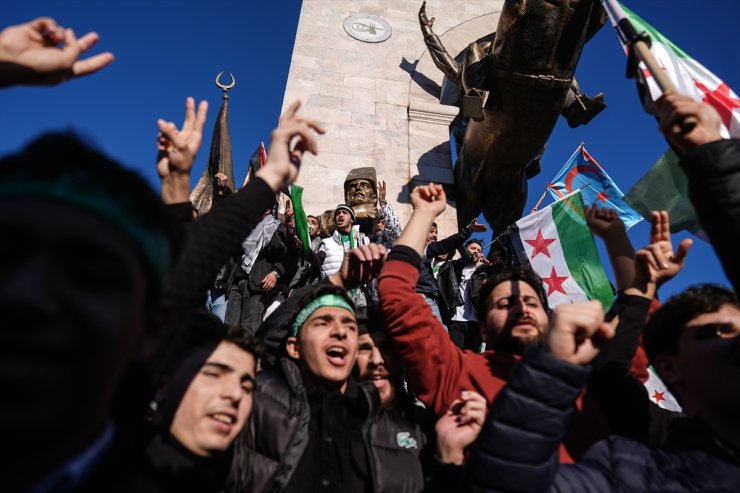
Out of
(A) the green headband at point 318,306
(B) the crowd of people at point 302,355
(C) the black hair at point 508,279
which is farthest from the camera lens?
(C) the black hair at point 508,279

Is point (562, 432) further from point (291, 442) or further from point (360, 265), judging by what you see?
point (360, 265)

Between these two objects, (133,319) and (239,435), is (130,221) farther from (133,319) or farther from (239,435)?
(239,435)

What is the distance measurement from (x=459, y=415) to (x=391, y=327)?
46 cm

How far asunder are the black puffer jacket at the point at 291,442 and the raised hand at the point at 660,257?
118 cm

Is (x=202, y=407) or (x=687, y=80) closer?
(x=202, y=407)

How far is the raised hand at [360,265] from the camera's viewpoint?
247 cm

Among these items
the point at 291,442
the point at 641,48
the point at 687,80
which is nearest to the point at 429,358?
the point at 291,442

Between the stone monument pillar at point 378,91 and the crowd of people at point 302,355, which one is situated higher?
the stone monument pillar at point 378,91

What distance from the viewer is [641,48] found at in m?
2.04

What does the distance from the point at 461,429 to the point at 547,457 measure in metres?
0.56

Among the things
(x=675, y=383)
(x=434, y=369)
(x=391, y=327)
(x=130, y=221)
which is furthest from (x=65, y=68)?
(x=675, y=383)

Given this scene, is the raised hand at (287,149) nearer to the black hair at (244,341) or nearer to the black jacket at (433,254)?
the black hair at (244,341)

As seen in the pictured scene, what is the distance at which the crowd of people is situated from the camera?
785mm

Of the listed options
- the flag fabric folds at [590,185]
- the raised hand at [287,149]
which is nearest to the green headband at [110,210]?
the raised hand at [287,149]
